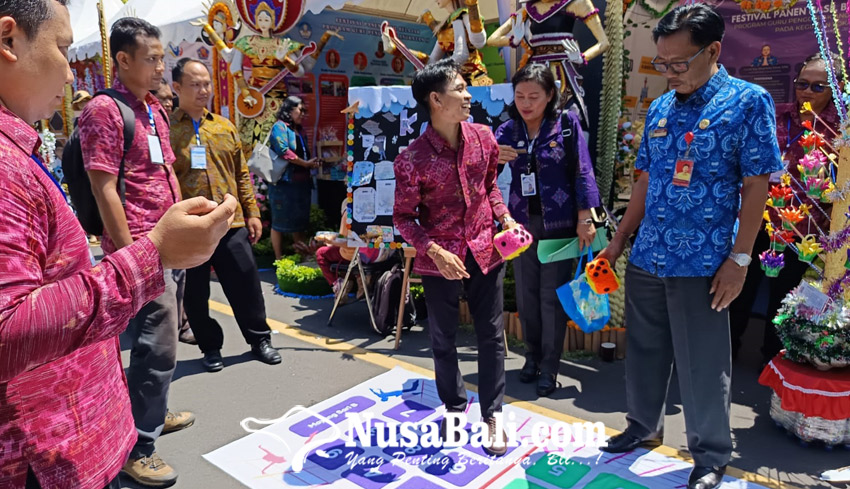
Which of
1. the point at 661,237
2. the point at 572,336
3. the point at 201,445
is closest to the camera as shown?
the point at 661,237

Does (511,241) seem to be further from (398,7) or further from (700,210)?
(398,7)

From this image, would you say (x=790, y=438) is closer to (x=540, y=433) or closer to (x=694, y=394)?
(x=694, y=394)

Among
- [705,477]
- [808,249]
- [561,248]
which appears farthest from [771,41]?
[705,477]

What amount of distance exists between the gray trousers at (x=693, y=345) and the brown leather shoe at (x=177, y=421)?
2476mm

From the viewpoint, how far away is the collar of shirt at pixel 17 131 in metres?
1.06

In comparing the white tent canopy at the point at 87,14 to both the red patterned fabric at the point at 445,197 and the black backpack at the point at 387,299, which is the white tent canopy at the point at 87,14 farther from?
the red patterned fabric at the point at 445,197

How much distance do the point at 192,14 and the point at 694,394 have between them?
8.24 metres

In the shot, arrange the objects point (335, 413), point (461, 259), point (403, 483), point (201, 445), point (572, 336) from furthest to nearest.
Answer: point (572, 336)
point (335, 413)
point (201, 445)
point (461, 259)
point (403, 483)

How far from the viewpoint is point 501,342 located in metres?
2.97

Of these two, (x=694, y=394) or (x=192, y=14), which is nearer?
(x=694, y=394)

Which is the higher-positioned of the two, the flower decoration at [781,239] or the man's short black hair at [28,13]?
the man's short black hair at [28,13]

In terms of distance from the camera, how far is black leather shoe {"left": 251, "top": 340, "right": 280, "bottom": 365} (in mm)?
4168

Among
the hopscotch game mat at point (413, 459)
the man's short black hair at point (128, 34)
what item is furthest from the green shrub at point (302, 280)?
the man's short black hair at point (128, 34)

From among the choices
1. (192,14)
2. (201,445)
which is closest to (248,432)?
(201,445)
